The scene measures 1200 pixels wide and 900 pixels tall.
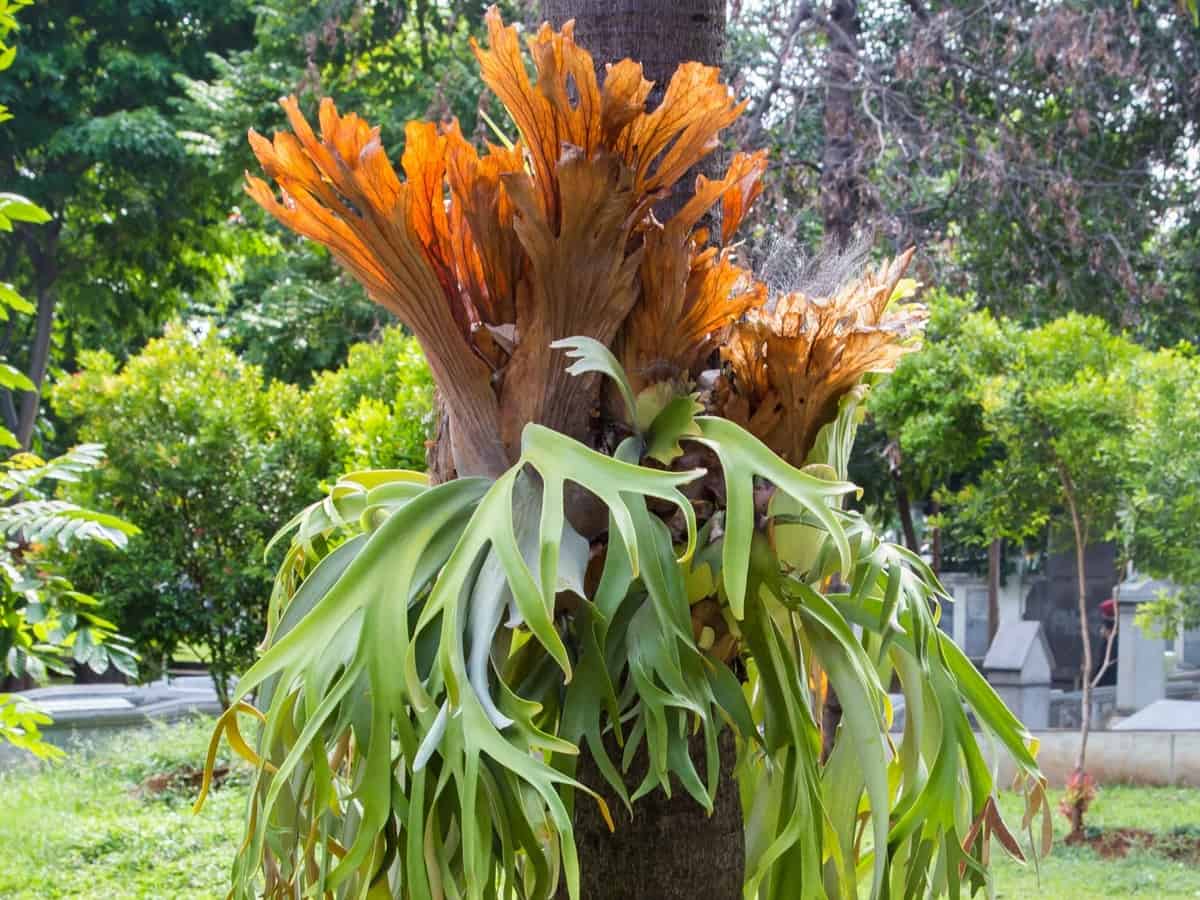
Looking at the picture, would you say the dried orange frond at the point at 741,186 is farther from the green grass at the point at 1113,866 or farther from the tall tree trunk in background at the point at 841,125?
the tall tree trunk in background at the point at 841,125

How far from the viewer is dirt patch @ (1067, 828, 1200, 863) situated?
22.0 ft

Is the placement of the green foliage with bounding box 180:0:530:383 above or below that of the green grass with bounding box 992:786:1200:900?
above

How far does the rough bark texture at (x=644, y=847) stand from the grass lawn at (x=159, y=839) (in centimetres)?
399

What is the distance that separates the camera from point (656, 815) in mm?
1742

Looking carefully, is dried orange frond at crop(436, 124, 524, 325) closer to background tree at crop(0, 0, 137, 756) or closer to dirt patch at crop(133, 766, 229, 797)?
background tree at crop(0, 0, 137, 756)

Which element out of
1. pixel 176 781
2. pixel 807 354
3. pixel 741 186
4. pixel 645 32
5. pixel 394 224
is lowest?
pixel 176 781

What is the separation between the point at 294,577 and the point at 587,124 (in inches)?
33.7

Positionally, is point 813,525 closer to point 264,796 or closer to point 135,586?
point 264,796

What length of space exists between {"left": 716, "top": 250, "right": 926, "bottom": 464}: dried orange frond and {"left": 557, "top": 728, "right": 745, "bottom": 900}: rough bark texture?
1.64ft

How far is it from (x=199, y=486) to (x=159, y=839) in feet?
8.24

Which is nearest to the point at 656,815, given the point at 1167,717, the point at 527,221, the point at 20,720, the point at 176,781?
the point at 527,221

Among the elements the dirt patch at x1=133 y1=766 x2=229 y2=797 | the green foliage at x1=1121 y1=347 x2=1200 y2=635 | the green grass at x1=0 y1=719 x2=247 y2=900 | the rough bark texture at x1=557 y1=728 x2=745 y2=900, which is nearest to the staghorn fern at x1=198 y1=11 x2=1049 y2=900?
the rough bark texture at x1=557 y1=728 x2=745 y2=900

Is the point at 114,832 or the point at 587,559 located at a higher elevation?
the point at 587,559

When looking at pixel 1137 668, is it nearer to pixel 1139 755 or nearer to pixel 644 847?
pixel 1139 755
